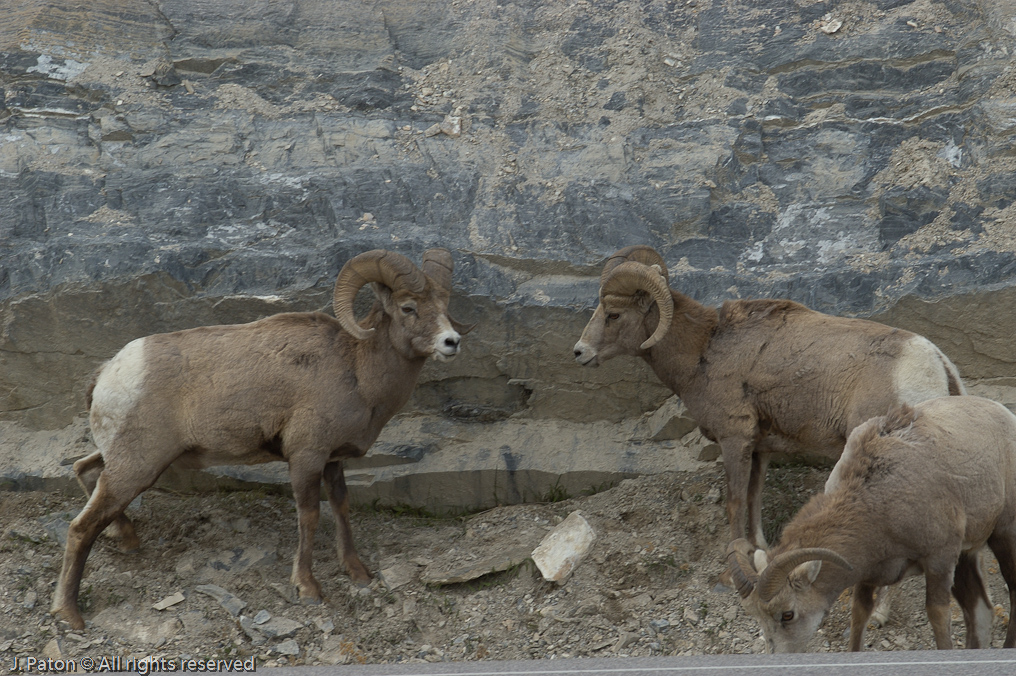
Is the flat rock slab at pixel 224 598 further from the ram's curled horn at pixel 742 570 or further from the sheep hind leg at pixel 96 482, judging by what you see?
the ram's curled horn at pixel 742 570

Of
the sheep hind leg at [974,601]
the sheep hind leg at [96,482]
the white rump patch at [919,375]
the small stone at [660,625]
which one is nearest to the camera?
the sheep hind leg at [974,601]

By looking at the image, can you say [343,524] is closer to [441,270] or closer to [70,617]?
[70,617]

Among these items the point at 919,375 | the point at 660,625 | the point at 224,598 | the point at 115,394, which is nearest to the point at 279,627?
the point at 224,598

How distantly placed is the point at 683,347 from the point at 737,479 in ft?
3.91

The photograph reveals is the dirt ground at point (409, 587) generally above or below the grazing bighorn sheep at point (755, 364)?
below

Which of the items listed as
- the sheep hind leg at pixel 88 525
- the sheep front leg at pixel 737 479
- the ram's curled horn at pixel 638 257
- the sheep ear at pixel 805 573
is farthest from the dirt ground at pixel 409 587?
the ram's curled horn at pixel 638 257

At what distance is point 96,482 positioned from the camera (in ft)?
26.7

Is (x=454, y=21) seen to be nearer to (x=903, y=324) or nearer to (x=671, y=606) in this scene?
(x=903, y=324)

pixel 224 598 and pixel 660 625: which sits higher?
pixel 660 625

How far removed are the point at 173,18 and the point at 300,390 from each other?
551 cm

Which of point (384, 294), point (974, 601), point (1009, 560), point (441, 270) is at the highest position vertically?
point (441, 270)

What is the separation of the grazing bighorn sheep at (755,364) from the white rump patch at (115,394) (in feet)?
12.0

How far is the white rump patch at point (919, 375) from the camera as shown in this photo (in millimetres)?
6973

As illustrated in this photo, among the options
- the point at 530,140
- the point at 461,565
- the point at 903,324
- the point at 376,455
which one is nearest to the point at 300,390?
the point at 376,455
